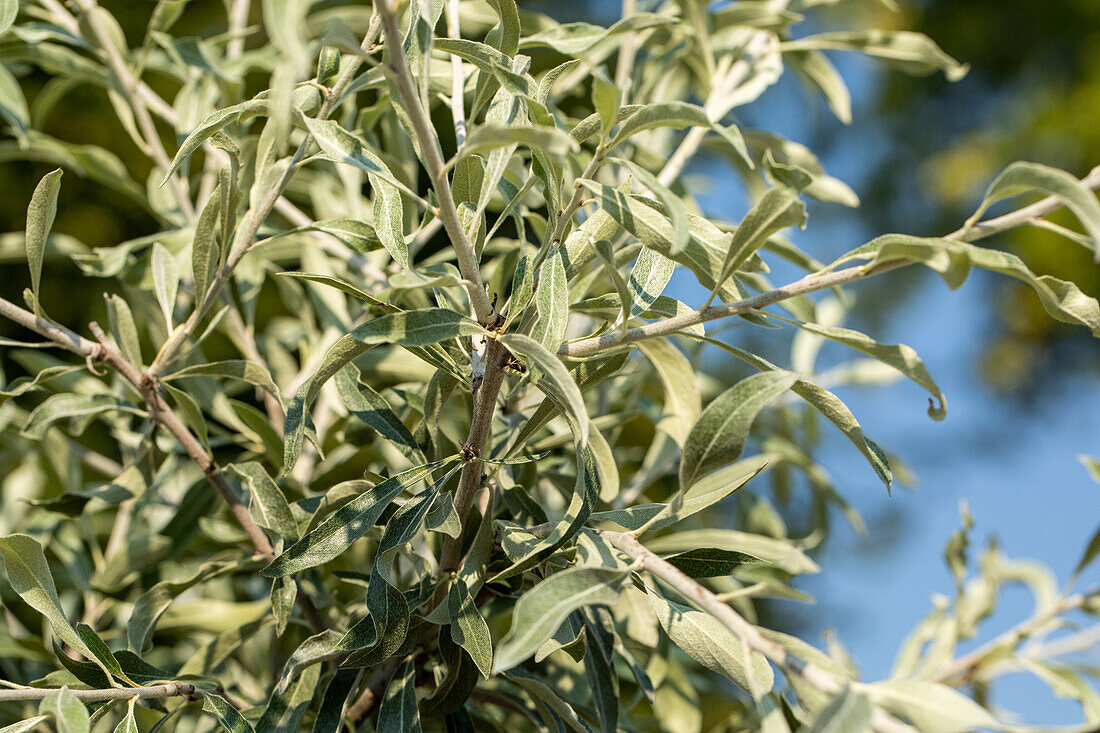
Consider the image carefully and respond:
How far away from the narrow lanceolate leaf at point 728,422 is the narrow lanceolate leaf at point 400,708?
0.68ft

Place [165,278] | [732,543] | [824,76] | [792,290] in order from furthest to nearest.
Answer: [824,76]
[732,543]
[165,278]
[792,290]

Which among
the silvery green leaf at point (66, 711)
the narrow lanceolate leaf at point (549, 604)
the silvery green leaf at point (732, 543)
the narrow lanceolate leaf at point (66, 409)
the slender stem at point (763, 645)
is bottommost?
the silvery green leaf at point (732, 543)

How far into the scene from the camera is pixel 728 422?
13.7 inches

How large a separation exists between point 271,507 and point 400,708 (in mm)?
136

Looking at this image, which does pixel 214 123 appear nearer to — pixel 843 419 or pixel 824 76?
pixel 843 419

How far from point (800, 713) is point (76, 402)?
A: 479 millimetres

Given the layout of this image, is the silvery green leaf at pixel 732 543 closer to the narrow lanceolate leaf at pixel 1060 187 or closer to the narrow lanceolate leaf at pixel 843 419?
the narrow lanceolate leaf at pixel 843 419

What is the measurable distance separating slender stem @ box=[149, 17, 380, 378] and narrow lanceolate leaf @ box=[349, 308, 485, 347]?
0.43 ft

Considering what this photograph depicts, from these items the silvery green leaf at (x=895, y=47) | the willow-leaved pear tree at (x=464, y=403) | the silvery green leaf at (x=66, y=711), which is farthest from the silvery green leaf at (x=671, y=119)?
the silvery green leaf at (x=895, y=47)

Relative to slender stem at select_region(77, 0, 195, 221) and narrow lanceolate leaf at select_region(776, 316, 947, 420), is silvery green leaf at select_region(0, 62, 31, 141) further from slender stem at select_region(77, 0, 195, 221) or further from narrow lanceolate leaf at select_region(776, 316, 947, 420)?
narrow lanceolate leaf at select_region(776, 316, 947, 420)

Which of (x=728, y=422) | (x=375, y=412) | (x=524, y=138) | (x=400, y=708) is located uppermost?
(x=524, y=138)

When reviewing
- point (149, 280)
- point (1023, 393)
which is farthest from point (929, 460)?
point (149, 280)

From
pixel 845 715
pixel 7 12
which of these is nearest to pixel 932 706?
pixel 845 715

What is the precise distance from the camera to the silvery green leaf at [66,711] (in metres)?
0.34
